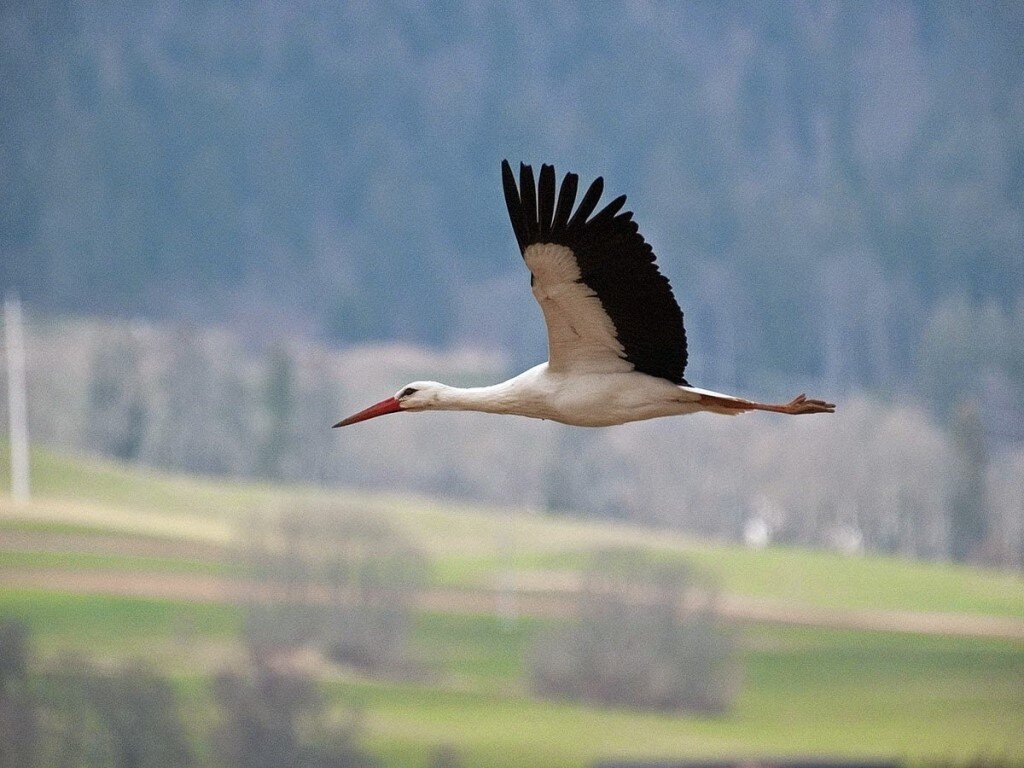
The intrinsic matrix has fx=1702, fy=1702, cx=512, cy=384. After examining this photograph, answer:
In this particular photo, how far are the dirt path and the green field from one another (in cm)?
32

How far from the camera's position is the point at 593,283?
767 cm

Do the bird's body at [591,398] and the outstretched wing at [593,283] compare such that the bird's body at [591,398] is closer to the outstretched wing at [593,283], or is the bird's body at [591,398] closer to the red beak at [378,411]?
the outstretched wing at [593,283]

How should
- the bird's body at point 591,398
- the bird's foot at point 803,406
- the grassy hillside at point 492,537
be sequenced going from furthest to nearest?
the grassy hillside at point 492,537 < the bird's foot at point 803,406 < the bird's body at point 591,398

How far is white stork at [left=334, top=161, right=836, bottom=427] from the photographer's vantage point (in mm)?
7551

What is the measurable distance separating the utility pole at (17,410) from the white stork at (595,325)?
4227 centimetres

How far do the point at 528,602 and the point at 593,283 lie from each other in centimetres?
3706

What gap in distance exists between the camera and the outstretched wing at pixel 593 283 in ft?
24.7

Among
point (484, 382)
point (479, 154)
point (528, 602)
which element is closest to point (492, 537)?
point (528, 602)

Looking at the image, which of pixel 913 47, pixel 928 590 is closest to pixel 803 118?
pixel 913 47

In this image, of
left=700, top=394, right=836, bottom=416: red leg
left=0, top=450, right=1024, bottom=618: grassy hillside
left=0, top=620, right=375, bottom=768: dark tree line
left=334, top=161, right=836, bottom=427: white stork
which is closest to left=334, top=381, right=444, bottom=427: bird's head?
left=334, top=161, right=836, bottom=427: white stork

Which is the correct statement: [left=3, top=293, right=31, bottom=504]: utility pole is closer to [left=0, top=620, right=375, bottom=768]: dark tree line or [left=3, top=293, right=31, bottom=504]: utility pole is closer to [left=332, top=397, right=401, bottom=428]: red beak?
[left=0, top=620, right=375, bottom=768]: dark tree line

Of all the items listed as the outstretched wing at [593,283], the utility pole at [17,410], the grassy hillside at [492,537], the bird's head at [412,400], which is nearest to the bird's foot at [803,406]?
the outstretched wing at [593,283]

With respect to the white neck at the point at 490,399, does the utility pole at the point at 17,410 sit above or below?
above

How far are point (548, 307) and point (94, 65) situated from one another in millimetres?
92838
